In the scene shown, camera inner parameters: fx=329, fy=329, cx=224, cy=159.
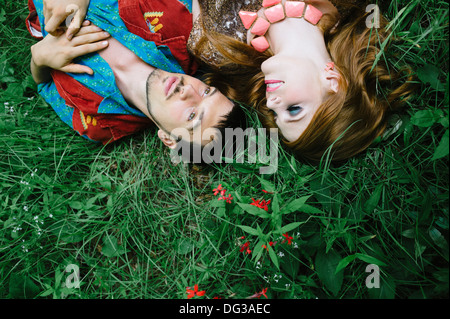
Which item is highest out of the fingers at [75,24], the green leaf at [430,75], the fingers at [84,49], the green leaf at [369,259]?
the fingers at [75,24]

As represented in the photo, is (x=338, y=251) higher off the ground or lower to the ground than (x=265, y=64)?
lower

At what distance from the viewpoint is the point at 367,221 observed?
2305 mm

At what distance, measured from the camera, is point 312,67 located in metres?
2.03

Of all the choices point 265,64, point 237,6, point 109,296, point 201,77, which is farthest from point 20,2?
point 109,296

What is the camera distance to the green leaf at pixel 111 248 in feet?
8.21

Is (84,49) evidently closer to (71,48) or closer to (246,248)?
(71,48)

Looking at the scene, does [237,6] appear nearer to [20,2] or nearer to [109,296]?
[20,2]

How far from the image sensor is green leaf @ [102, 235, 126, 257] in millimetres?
2504

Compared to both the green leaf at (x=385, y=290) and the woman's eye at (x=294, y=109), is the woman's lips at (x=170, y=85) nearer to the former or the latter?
the woman's eye at (x=294, y=109)

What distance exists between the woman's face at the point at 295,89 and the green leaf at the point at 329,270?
0.82m

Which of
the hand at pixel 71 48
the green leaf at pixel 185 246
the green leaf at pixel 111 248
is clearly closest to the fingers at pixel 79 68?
the hand at pixel 71 48

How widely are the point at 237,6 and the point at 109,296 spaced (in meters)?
2.30

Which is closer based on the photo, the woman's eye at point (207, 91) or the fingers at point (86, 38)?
the woman's eye at point (207, 91)

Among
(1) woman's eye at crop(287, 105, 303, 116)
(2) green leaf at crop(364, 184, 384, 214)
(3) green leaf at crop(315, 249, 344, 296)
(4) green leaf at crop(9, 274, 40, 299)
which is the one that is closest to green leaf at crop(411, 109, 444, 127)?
(2) green leaf at crop(364, 184, 384, 214)
